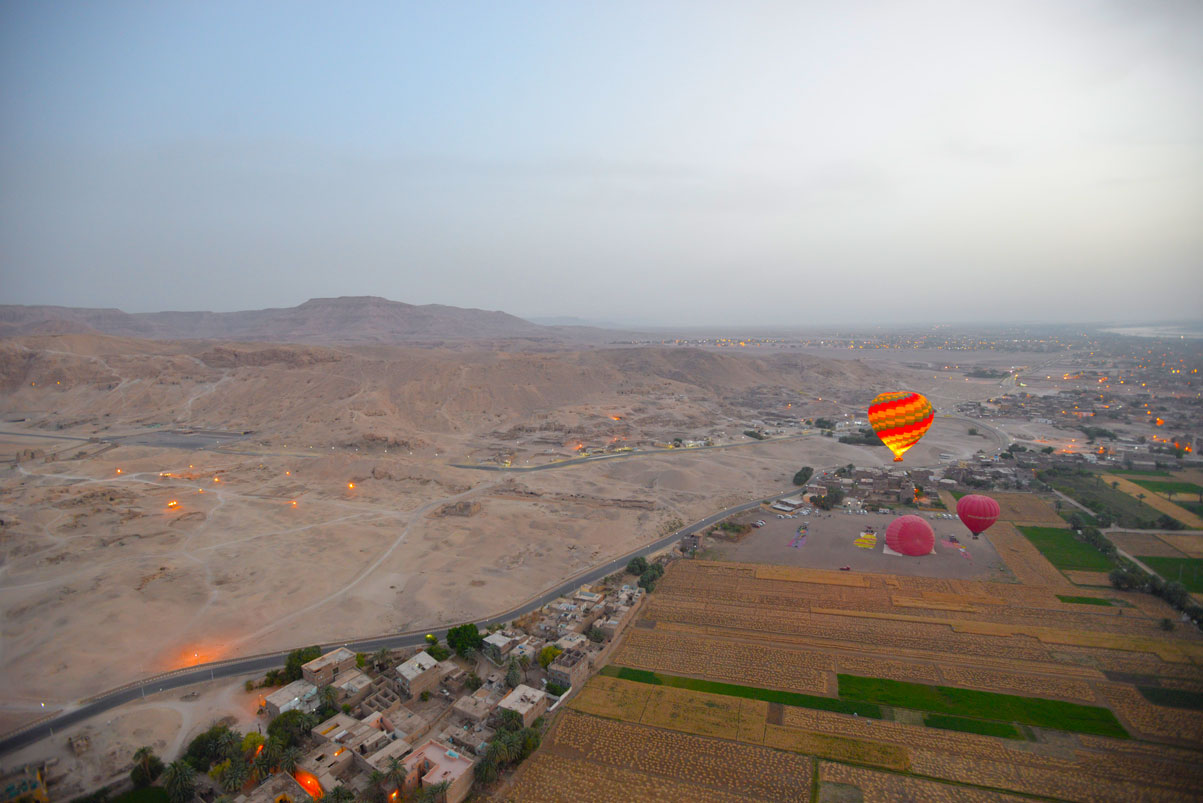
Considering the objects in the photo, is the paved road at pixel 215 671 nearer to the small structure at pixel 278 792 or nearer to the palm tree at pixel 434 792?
the small structure at pixel 278 792

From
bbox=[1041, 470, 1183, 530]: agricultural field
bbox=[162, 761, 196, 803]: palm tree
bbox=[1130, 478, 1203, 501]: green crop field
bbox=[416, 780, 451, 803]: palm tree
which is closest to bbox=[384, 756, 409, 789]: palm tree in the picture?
bbox=[416, 780, 451, 803]: palm tree

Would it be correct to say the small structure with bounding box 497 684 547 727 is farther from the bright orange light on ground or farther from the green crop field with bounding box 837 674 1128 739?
the green crop field with bounding box 837 674 1128 739

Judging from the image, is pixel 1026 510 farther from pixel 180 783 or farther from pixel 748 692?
pixel 180 783

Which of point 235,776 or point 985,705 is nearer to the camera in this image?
point 235,776

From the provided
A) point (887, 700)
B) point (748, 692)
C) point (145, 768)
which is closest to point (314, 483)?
point (145, 768)

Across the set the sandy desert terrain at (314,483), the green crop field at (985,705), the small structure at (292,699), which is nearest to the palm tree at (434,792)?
the small structure at (292,699)

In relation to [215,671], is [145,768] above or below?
above
